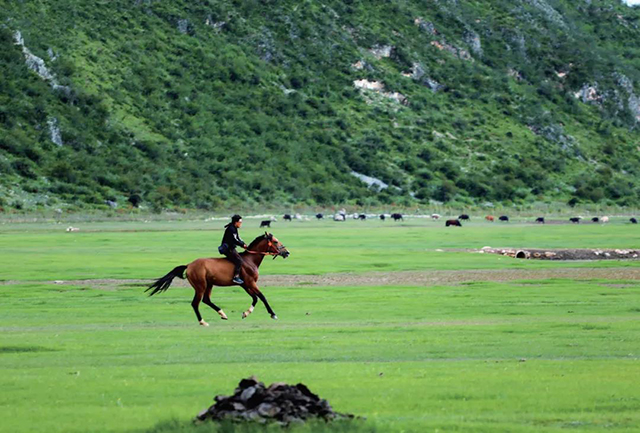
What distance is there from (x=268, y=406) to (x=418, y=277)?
25.9 m

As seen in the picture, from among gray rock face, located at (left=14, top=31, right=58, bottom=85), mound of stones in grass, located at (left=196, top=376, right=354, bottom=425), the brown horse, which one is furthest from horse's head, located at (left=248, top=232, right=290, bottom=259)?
gray rock face, located at (left=14, top=31, right=58, bottom=85)

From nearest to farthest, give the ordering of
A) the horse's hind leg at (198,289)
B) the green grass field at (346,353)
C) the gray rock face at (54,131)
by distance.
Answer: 1. the green grass field at (346,353)
2. the horse's hind leg at (198,289)
3. the gray rock face at (54,131)

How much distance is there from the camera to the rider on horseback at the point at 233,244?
848 inches

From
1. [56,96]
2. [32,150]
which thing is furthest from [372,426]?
[56,96]

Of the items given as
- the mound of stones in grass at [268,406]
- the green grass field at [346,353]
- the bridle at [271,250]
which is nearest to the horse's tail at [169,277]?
the green grass field at [346,353]

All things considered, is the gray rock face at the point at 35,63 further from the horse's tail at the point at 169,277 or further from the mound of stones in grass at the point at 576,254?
the horse's tail at the point at 169,277

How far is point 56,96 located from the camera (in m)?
Answer: 121

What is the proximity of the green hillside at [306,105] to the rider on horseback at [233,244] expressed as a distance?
79.1 meters

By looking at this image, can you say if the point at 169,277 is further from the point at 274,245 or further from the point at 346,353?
the point at 346,353

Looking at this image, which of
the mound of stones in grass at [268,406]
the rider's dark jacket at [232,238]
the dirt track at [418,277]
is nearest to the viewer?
the mound of stones in grass at [268,406]

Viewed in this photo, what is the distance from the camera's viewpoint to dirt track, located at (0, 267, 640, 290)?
113 feet

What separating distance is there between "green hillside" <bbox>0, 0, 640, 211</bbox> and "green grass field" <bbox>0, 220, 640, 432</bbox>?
73.4 metres

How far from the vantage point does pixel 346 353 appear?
18172 mm

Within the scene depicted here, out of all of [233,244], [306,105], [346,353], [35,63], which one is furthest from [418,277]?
[306,105]
